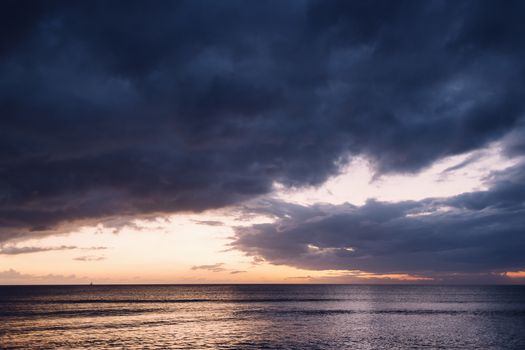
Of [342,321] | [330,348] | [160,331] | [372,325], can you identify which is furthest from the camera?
[342,321]

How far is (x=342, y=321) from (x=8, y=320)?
6755 cm

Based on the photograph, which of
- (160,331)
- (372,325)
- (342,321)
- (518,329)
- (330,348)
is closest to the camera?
(330,348)

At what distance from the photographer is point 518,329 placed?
249ft

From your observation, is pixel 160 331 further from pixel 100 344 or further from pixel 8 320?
pixel 8 320

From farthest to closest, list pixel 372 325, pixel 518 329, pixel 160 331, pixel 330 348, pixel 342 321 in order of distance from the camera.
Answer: pixel 342 321, pixel 372 325, pixel 518 329, pixel 160 331, pixel 330 348

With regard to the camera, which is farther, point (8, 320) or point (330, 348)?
point (8, 320)

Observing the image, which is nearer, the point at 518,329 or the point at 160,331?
the point at 160,331

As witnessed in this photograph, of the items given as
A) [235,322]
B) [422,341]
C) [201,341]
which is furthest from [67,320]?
[422,341]

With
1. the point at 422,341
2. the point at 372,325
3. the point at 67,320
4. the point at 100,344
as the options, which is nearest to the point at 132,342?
the point at 100,344

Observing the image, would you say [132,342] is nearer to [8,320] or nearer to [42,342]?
[42,342]

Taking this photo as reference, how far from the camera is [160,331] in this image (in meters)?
70.6

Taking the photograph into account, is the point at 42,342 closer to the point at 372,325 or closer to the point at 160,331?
the point at 160,331

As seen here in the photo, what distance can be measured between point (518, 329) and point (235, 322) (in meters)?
51.3

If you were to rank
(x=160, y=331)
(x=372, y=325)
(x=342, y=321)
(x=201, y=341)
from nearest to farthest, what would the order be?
(x=201, y=341) → (x=160, y=331) → (x=372, y=325) → (x=342, y=321)
